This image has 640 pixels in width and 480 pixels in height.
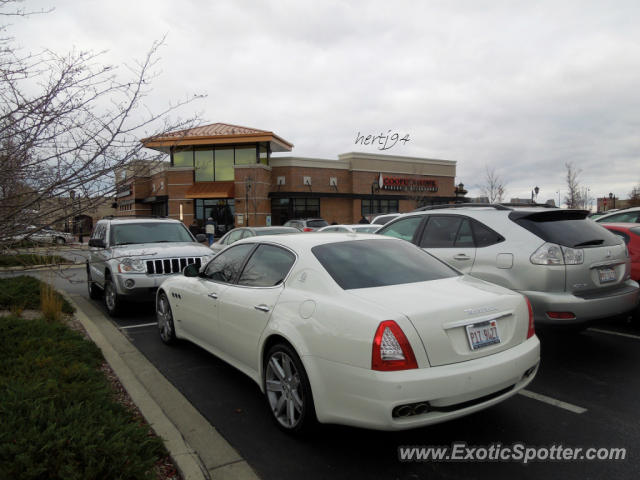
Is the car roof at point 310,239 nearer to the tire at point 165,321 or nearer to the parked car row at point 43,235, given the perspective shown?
the parked car row at point 43,235

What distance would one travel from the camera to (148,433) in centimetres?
321

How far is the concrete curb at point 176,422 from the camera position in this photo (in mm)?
2916

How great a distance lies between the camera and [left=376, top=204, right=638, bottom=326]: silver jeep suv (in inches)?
180

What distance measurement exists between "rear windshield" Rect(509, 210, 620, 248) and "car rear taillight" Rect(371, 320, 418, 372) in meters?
2.85

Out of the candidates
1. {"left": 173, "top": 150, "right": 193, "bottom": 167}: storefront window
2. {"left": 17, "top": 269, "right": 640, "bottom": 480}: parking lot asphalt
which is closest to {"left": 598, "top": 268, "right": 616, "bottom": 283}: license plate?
{"left": 17, "top": 269, "right": 640, "bottom": 480}: parking lot asphalt

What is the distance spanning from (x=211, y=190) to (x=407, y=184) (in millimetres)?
19781

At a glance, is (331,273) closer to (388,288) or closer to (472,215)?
(388,288)

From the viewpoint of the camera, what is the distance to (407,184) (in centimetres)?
4497

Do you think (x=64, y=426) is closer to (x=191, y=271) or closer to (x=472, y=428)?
(x=191, y=271)

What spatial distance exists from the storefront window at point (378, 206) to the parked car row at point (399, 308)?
122ft

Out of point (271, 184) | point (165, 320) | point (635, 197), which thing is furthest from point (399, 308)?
point (635, 197)

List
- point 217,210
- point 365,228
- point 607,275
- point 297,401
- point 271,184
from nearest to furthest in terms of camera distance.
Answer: point 297,401 < point 607,275 < point 365,228 < point 217,210 < point 271,184

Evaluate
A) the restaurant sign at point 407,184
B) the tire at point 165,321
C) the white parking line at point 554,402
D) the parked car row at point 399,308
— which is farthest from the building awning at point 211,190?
the white parking line at point 554,402

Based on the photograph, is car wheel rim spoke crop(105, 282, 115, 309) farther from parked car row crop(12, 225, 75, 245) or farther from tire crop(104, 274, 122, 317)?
parked car row crop(12, 225, 75, 245)
